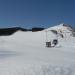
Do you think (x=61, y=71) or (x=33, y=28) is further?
(x=33, y=28)

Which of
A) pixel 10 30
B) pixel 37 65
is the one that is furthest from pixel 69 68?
pixel 10 30

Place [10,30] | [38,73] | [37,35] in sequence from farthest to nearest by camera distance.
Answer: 1. [10,30]
2. [37,35]
3. [38,73]

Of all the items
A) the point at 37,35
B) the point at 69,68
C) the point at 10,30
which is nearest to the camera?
the point at 69,68

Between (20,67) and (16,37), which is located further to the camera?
(16,37)

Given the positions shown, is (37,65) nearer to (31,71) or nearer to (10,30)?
(31,71)

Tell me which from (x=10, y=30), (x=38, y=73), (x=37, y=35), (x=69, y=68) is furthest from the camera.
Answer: (x=10, y=30)

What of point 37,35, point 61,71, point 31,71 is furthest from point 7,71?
point 37,35

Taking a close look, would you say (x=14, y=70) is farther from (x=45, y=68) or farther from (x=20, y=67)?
(x=45, y=68)

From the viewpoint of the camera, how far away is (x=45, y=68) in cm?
656

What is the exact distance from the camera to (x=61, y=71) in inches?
251

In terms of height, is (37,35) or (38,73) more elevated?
(37,35)

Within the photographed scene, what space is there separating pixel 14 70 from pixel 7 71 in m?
0.22

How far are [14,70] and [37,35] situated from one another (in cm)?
2134

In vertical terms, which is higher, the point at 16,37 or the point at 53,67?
the point at 16,37
